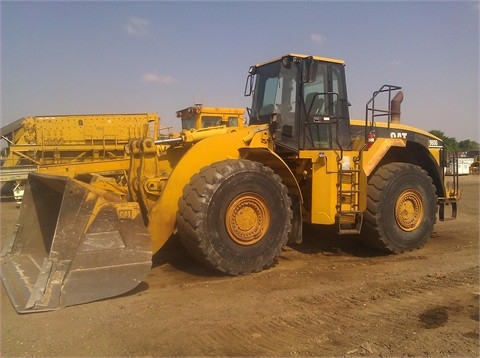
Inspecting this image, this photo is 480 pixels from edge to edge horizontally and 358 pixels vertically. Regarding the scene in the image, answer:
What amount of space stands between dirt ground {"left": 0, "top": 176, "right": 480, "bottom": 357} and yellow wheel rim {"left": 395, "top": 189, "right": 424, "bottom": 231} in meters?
0.94

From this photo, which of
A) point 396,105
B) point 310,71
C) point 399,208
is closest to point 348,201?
point 399,208

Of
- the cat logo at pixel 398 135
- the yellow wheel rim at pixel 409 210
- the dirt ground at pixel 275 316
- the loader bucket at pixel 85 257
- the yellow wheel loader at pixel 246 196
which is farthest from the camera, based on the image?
the cat logo at pixel 398 135

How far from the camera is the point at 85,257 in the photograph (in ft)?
14.5

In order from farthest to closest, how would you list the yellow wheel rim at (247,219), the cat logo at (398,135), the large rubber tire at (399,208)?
the cat logo at (398,135) → the large rubber tire at (399,208) → the yellow wheel rim at (247,219)

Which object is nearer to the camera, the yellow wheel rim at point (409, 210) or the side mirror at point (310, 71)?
the side mirror at point (310, 71)

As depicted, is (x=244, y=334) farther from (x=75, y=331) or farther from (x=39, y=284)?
(x=39, y=284)

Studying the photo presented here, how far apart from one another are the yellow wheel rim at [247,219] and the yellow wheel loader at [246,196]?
14mm

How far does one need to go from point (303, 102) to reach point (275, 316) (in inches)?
143

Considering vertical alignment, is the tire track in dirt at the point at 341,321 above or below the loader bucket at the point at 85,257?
below

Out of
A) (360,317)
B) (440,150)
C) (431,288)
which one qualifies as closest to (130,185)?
(360,317)

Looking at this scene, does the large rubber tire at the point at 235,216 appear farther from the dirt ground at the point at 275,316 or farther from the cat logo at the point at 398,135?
the cat logo at the point at 398,135

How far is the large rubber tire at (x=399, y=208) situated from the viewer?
264 inches

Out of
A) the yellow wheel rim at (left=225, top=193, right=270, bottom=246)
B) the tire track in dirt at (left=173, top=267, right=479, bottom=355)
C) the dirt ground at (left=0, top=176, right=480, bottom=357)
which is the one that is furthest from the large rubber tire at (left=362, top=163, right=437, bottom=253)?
the yellow wheel rim at (left=225, top=193, right=270, bottom=246)

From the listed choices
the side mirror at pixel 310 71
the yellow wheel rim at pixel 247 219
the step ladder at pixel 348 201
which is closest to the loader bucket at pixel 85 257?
the yellow wheel rim at pixel 247 219
